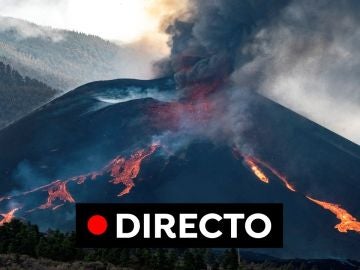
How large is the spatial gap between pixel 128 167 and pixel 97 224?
321 ft

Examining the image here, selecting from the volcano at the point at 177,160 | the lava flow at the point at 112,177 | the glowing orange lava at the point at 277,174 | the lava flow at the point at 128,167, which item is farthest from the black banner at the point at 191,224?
the glowing orange lava at the point at 277,174

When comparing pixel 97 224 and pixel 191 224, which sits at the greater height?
pixel 97 224

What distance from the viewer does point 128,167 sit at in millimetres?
141125

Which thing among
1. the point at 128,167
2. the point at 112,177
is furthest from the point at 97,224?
the point at 128,167

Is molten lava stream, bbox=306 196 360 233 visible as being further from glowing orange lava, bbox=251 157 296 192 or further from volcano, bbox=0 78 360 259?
glowing orange lava, bbox=251 157 296 192

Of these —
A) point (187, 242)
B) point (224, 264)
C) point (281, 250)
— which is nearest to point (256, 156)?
point (281, 250)

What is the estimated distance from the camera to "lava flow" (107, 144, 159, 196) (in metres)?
137

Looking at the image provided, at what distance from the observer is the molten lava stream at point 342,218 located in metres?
126

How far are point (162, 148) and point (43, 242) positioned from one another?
6747 cm

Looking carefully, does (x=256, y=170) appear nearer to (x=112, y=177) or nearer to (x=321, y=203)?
(x=321, y=203)

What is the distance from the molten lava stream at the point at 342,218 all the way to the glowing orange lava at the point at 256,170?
7.73m

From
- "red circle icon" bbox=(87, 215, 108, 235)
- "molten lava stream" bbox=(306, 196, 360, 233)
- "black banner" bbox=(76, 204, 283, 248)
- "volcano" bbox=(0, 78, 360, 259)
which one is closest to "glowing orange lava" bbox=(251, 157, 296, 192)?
"volcano" bbox=(0, 78, 360, 259)

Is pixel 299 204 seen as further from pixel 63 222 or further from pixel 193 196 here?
pixel 63 222

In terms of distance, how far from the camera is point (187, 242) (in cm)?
4116
